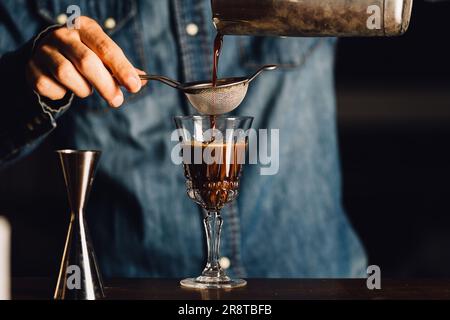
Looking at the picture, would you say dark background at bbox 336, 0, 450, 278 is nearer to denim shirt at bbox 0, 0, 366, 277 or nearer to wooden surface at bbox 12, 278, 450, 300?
denim shirt at bbox 0, 0, 366, 277

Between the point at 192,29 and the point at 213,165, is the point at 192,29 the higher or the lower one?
the higher one

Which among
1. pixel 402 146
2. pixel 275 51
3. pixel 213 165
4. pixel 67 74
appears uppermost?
pixel 275 51

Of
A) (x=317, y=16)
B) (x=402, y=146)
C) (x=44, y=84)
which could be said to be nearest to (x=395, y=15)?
(x=317, y=16)

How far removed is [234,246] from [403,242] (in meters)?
0.74

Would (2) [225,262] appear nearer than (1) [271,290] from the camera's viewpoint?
No

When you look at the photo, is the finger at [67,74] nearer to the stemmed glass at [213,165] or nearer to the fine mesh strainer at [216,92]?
the fine mesh strainer at [216,92]

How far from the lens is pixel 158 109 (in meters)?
2.19

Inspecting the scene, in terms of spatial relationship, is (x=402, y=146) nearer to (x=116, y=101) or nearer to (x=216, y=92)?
(x=216, y=92)

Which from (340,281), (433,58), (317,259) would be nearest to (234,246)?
(317,259)

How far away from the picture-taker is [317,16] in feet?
4.99

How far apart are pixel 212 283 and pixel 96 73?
0.48m

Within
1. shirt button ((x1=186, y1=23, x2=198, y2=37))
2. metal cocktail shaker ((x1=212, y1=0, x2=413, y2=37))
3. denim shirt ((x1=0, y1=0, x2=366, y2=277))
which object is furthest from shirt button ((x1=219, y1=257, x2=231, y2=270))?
metal cocktail shaker ((x1=212, y1=0, x2=413, y2=37))

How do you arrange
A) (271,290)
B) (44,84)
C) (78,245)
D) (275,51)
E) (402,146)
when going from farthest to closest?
(402,146) → (275,51) → (44,84) → (271,290) → (78,245)

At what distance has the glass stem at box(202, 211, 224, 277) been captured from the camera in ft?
5.11
